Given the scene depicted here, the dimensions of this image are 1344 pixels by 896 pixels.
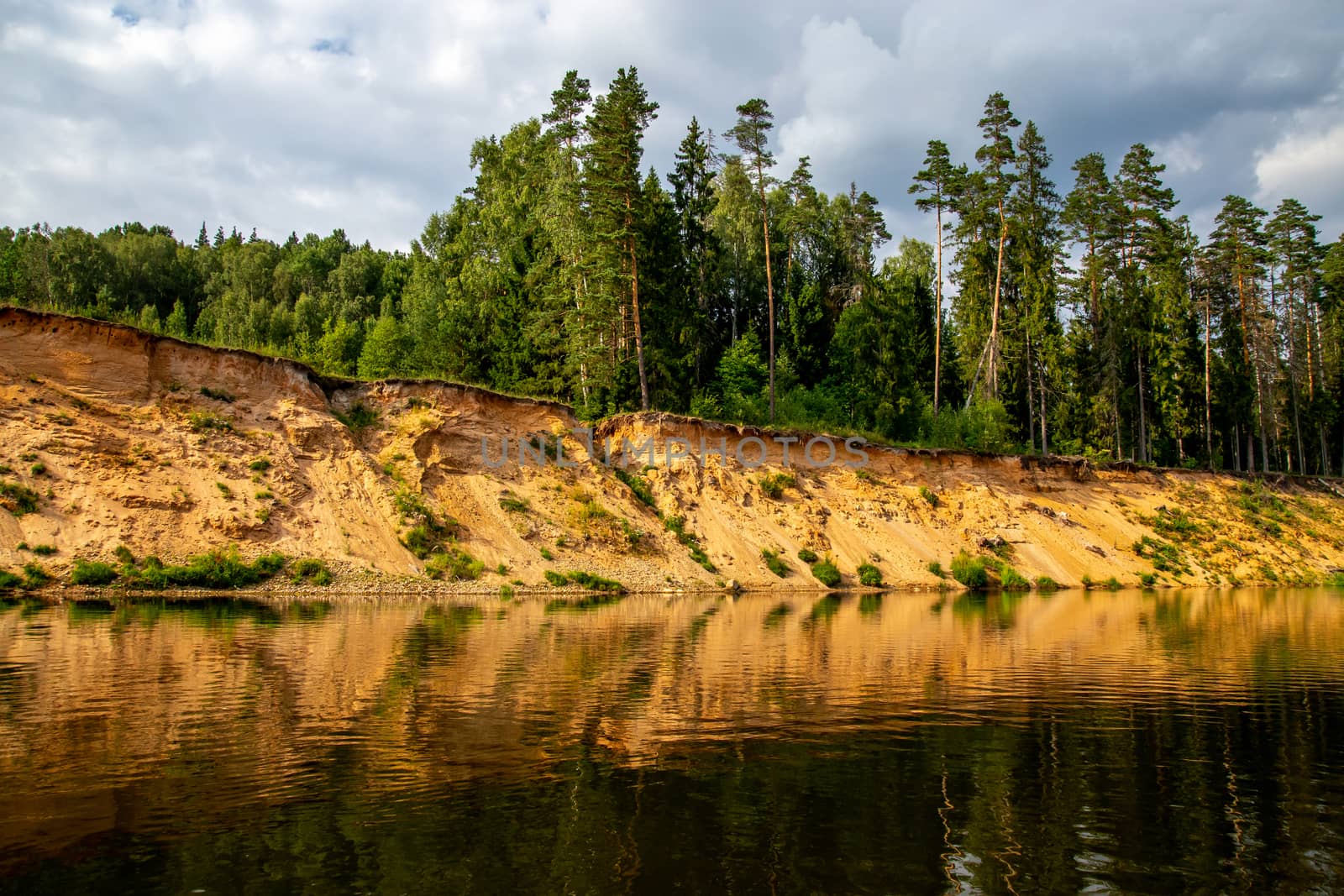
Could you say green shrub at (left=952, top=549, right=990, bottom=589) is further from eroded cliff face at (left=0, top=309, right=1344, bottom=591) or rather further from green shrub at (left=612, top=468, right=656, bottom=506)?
green shrub at (left=612, top=468, right=656, bottom=506)

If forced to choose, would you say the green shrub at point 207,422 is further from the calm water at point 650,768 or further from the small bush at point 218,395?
the calm water at point 650,768

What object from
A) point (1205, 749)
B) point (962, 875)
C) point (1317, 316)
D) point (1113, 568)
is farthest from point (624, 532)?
point (1317, 316)

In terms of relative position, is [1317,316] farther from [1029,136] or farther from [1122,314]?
[1029,136]

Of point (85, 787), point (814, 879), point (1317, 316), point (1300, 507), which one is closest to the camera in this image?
point (814, 879)

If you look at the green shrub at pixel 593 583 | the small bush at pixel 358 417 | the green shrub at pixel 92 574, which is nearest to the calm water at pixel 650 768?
the green shrub at pixel 92 574

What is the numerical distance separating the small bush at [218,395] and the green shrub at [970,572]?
32.1 m

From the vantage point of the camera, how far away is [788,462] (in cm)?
4491

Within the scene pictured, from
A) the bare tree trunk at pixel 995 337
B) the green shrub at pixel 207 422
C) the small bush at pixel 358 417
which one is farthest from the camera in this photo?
the bare tree trunk at pixel 995 337

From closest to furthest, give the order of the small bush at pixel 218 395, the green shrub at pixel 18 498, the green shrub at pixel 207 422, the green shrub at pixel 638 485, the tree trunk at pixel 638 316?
the green shrub at pixel 18 498, the green shrub at pixel 207 422, the small bush at pixel 218 395, the green shrub at pixel 638 485, the tree trunk at pixel 638 316

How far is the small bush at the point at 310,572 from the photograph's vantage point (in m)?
29.1

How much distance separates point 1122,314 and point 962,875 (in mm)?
60772

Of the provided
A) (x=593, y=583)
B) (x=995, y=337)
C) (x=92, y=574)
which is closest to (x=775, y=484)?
(x=593, y=583)

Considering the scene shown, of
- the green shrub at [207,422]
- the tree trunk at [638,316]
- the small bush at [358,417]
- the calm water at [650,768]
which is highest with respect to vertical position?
the tree trunk at [638,316]

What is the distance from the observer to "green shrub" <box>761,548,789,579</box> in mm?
38188
